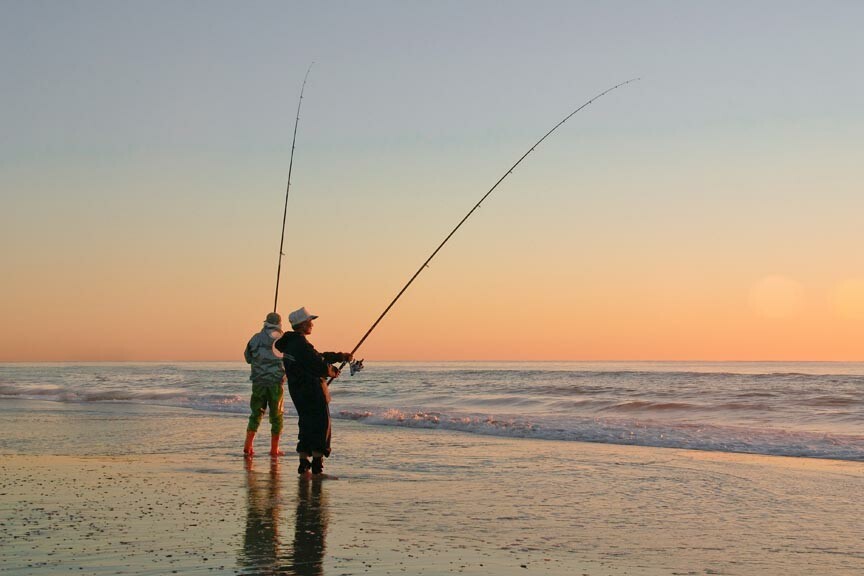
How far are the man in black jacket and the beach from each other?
0.30 metres

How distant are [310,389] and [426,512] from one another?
7.34ft

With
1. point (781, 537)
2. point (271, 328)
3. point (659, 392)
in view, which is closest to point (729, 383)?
point (659, 392)

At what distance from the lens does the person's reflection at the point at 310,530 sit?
4395mm

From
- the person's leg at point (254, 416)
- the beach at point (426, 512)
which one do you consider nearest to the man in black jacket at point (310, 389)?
the beach at point (426, 512)

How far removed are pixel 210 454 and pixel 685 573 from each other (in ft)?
21.1

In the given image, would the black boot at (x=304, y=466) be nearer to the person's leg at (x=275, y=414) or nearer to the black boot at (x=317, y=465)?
the black boot at (x=317, y=465)

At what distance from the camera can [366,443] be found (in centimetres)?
1143

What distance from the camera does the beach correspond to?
15.0 feet

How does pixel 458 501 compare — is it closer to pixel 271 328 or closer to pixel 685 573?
pixel 685 573

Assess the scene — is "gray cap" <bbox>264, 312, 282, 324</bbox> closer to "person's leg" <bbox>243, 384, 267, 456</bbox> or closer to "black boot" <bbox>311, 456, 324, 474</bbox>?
"person's leg" <bbox>243, 384, 267, 456</bbox>

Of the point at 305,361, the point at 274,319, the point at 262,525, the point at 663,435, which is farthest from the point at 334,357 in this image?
the point at 663,435

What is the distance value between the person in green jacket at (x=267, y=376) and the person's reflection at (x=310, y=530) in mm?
2114

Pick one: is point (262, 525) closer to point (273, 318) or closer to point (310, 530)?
point (310, 530)

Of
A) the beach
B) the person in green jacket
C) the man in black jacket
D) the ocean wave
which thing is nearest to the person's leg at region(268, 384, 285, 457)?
the person in green jacket
